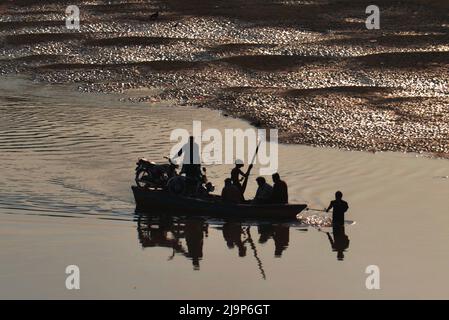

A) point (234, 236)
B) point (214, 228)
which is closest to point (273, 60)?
point (214, 228)

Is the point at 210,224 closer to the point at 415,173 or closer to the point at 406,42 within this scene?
the point at 415,173

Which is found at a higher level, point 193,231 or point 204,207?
point 204,207

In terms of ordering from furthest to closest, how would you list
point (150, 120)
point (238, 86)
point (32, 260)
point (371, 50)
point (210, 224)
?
point (371, 50)
point (238, 86)
point (150, 120)
point (210, 224)
point (32, 260)

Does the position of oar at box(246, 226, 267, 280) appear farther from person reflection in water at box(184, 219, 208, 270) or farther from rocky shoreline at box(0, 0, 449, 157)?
rocky shoreline at box(0, 0, 449, 157)

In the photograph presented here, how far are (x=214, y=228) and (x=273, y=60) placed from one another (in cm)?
1970

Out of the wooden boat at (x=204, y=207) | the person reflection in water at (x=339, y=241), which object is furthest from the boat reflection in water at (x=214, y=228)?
the wooden boat at (x=204, y=207)

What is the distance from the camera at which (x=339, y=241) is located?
69.5 ft

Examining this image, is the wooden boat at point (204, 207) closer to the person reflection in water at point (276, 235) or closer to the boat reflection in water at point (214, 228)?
the boat reflection in water at point (214, 228)

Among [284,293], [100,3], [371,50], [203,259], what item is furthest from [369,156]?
[100,3]

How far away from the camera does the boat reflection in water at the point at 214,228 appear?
20.6 meters

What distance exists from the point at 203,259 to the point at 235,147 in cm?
961

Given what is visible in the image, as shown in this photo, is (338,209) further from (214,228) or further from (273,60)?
(273,60)

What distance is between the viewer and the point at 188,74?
131 feet

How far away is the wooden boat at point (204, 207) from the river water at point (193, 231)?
0.76 feet
